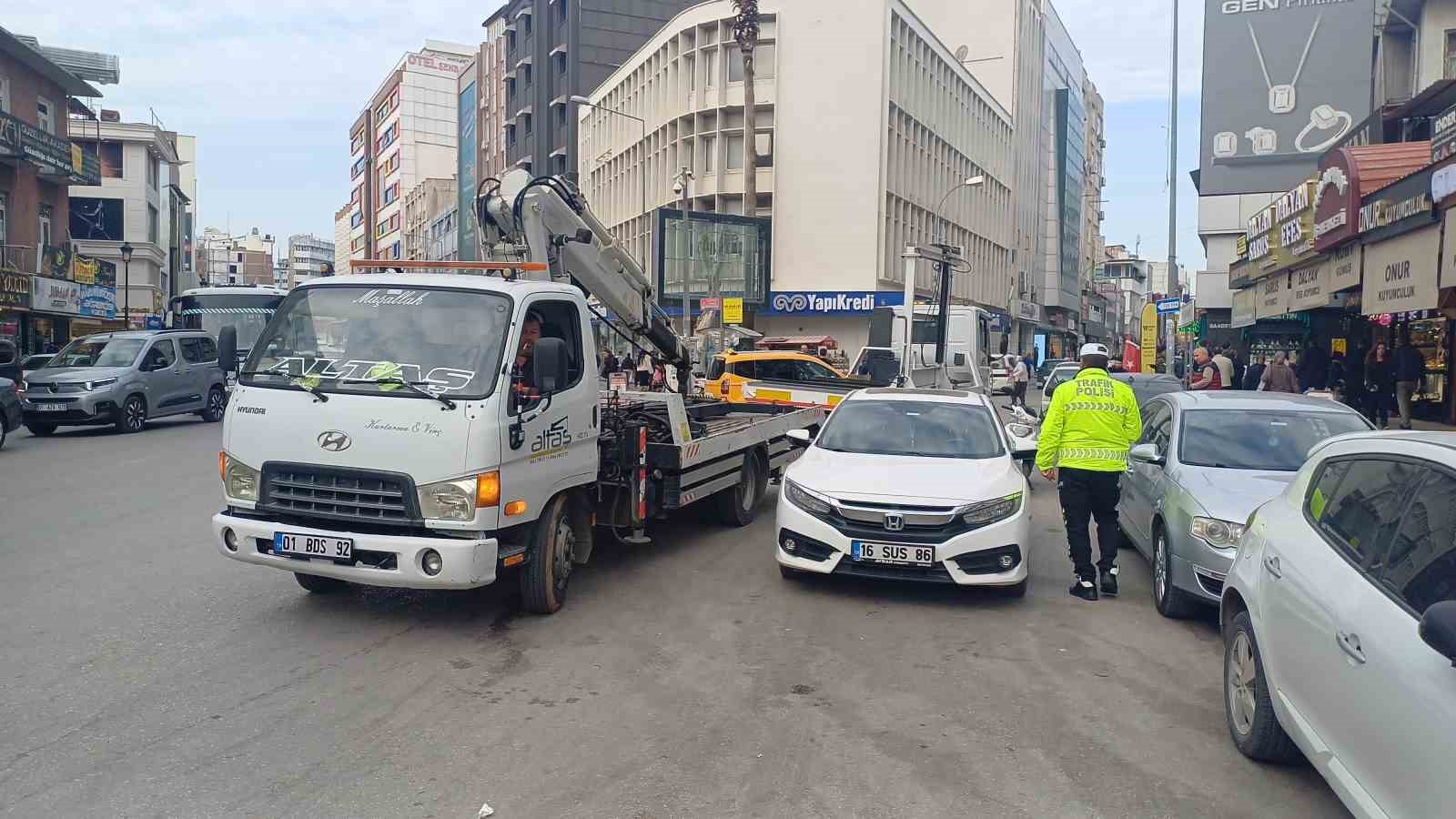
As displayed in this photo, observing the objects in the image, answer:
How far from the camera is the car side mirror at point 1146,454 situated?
302 inches

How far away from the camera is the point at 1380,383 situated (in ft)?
71.2

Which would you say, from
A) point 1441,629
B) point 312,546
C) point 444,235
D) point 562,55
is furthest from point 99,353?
point 444,235

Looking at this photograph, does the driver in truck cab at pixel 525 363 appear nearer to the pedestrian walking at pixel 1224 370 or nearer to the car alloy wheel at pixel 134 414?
the car alloy wheel at pixel 134 414

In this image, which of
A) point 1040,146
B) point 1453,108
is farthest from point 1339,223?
point 1040,146

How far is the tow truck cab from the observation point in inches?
237

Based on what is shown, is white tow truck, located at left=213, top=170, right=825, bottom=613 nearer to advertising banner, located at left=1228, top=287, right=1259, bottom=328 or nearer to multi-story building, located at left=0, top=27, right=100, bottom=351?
advertising banner, located at left=1228, top=287, right=1259, bottom=328

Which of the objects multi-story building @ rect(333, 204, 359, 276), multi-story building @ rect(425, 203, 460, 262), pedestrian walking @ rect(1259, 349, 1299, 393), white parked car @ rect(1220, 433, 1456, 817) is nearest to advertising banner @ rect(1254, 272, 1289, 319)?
pedestrian walking @ rect(1259, 349, 1299, 393)

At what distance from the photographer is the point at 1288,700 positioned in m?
4.14

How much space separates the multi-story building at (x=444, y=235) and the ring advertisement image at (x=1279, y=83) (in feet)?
176

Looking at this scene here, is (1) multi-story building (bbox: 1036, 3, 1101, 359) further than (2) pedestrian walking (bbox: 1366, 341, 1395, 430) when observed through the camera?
Yes

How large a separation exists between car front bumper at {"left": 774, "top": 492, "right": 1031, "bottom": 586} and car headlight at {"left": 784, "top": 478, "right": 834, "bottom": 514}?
7 cm

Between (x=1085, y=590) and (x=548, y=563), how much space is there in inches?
159

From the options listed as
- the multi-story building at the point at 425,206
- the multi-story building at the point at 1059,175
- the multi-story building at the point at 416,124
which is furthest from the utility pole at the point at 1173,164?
the multi-story building at the point at 416,124

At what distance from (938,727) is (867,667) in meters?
0.98
